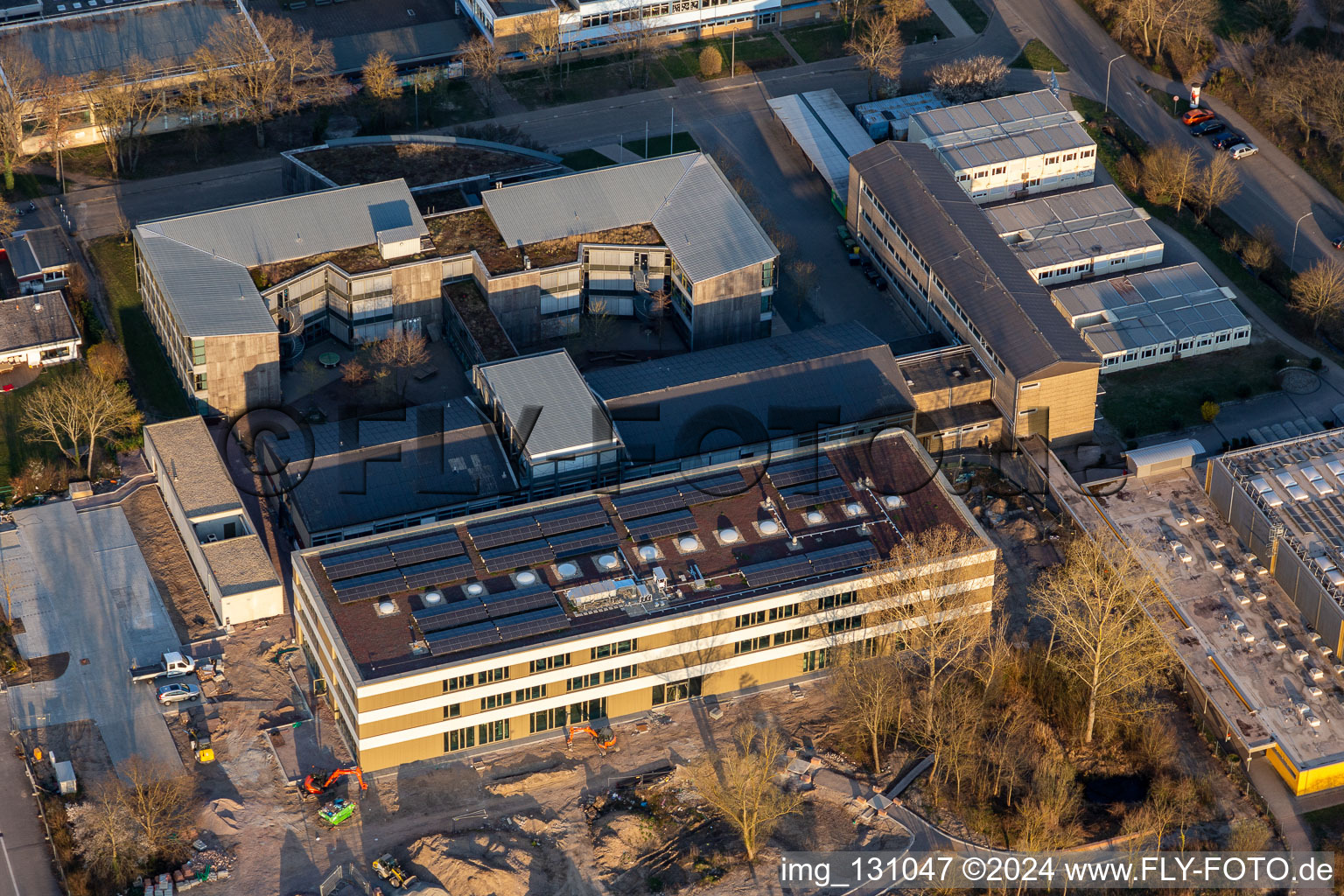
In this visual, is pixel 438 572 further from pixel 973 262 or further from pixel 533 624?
pixel 973 262

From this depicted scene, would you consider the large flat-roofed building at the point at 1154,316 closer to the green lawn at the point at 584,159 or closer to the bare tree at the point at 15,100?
the green lawn at the point at 584,159

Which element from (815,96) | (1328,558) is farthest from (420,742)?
(815,96)

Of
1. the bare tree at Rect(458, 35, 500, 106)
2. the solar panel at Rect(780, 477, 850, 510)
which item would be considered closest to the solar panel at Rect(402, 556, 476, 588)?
the solar panel at Rect(780, 477, 850, 510)

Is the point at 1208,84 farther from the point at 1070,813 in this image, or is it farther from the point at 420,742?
the point at 420,742

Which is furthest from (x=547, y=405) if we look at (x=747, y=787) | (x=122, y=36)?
(x=122, y=36)

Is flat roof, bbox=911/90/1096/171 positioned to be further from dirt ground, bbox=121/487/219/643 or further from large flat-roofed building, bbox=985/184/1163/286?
dirt ground, bbox=121/487/219/643
